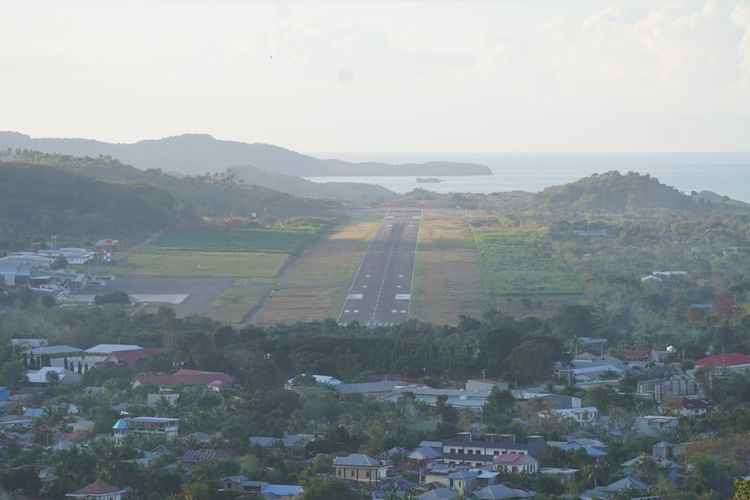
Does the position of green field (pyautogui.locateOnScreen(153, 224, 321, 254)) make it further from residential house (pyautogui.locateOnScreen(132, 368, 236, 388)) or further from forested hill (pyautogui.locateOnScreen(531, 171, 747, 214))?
forested hill (pyautogui.locateOnScreen(531, 171, 747, 214))

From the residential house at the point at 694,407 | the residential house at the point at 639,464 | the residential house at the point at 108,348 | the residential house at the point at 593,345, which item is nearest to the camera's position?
the residential house at the point at 639,464

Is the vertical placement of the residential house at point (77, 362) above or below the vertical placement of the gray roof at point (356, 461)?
below

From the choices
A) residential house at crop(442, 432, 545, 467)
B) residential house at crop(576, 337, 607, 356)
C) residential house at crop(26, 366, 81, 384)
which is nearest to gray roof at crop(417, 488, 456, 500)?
residential house at crop(442, 432, 545, 467)

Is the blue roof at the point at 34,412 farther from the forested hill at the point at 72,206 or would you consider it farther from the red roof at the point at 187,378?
the forested hill at the point at 72,206

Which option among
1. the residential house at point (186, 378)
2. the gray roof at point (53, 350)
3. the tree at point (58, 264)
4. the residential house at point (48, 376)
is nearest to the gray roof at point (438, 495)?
the residential house at point (186, 378)

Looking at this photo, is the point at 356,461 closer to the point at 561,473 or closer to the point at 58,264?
the point at 561,473

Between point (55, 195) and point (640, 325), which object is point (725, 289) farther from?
point (55, 195)

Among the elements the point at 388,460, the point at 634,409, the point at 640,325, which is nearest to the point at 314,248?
the point at 640,325
